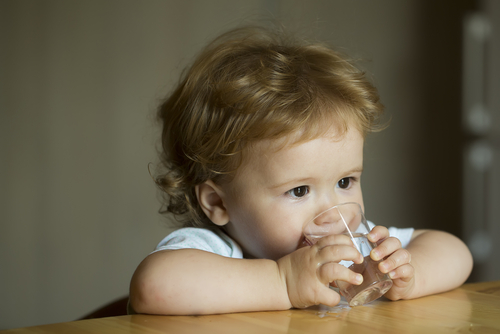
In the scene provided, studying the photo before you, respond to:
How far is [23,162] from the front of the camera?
2.20 metres

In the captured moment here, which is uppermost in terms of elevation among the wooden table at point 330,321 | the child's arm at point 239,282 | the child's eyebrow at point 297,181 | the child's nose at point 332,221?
the child's eyebrow at point 297,181

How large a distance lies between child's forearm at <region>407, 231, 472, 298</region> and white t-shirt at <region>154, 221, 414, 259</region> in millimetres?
83

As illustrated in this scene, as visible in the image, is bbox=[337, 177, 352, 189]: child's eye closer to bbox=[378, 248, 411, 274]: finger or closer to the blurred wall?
bbox=[378, 248, 411, 274]: finger

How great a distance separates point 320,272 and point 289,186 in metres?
0.22

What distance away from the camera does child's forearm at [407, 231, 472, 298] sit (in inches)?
33.4

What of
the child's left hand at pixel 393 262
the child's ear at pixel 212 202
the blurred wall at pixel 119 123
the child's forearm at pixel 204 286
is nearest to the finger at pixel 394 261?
the child's left hand at pixel 393 262

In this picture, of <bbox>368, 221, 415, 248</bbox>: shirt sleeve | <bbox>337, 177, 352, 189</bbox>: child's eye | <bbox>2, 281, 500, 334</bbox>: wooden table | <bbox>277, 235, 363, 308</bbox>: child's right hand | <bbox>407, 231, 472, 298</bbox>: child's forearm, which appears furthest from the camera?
<bbox>368, 221, 415, 248</bbox>: shirt sleeve

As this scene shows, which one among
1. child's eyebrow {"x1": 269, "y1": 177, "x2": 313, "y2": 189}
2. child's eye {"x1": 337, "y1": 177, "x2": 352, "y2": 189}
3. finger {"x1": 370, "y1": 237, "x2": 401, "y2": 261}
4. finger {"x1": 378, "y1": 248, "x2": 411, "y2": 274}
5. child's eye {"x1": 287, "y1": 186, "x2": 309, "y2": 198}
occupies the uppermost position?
child's eyebrow {"x1": 269, "y1": 177, "x2": 313, "y2": 189}

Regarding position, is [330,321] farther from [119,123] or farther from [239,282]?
[119,123]

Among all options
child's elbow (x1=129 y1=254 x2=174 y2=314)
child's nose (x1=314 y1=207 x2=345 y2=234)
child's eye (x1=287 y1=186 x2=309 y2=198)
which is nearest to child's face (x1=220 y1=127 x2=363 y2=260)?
child's eye (x1=287 y1=186 x2=309 y2=198)

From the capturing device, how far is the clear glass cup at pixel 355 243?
71cm

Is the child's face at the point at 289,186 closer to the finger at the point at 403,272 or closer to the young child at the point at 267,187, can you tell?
the young child at the point at 267,187

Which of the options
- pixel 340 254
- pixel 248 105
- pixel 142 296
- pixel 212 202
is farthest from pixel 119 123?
pixel 340 254

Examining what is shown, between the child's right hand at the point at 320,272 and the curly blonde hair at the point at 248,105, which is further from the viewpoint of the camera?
the curly blonde hair at the point at 248,105
